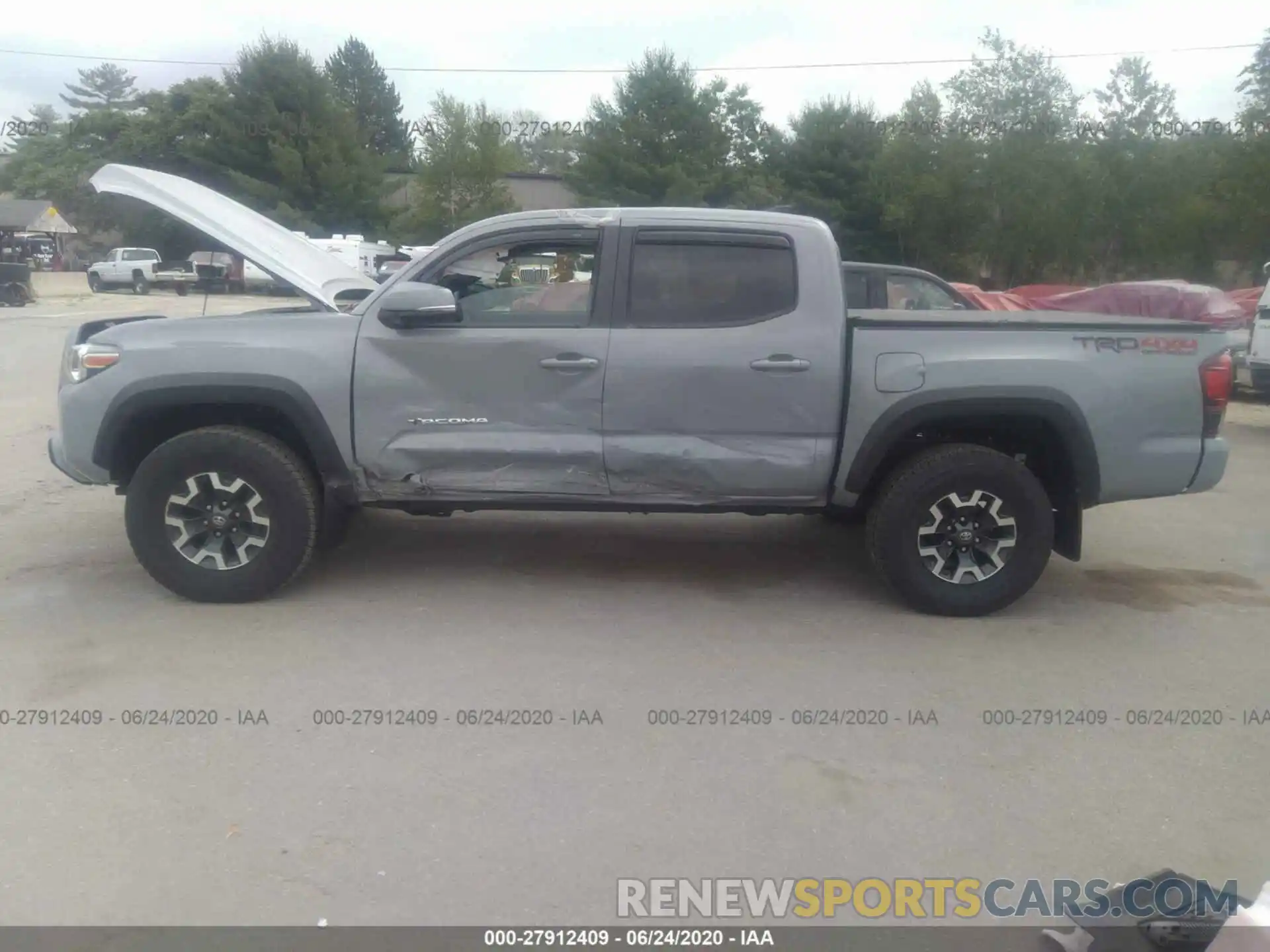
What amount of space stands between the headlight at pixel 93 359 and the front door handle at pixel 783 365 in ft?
9.89

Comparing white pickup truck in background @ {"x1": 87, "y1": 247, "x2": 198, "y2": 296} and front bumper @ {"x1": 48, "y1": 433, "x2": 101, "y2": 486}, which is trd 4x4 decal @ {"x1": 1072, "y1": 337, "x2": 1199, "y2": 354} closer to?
front bumper @ {"x1": 48, "y1": 433, "x2": 101, "y2": 486}

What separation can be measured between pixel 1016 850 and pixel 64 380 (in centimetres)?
479

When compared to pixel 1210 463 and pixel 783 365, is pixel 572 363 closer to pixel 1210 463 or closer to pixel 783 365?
pixel 783 365

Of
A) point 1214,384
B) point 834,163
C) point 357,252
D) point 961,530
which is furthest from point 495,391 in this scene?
point 834,163

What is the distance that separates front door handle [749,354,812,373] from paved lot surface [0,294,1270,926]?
3.98 ft

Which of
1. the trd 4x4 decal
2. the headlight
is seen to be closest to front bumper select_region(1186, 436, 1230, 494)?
the trd 4x4 decal

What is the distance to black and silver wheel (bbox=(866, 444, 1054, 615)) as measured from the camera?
18.1 ft

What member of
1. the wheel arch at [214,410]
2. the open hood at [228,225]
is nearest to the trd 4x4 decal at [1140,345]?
the open hood at [228,225]

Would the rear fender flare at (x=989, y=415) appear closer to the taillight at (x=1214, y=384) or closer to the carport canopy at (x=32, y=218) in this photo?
the taillight at (x=1214, y=384)

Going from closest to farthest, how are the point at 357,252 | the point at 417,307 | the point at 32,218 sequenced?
the point at 417,307, the point at 357,252, the point at 32,218

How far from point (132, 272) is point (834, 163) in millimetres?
23911

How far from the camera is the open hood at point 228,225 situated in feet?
18.7

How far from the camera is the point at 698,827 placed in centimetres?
365

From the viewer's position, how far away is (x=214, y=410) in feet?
18.7
